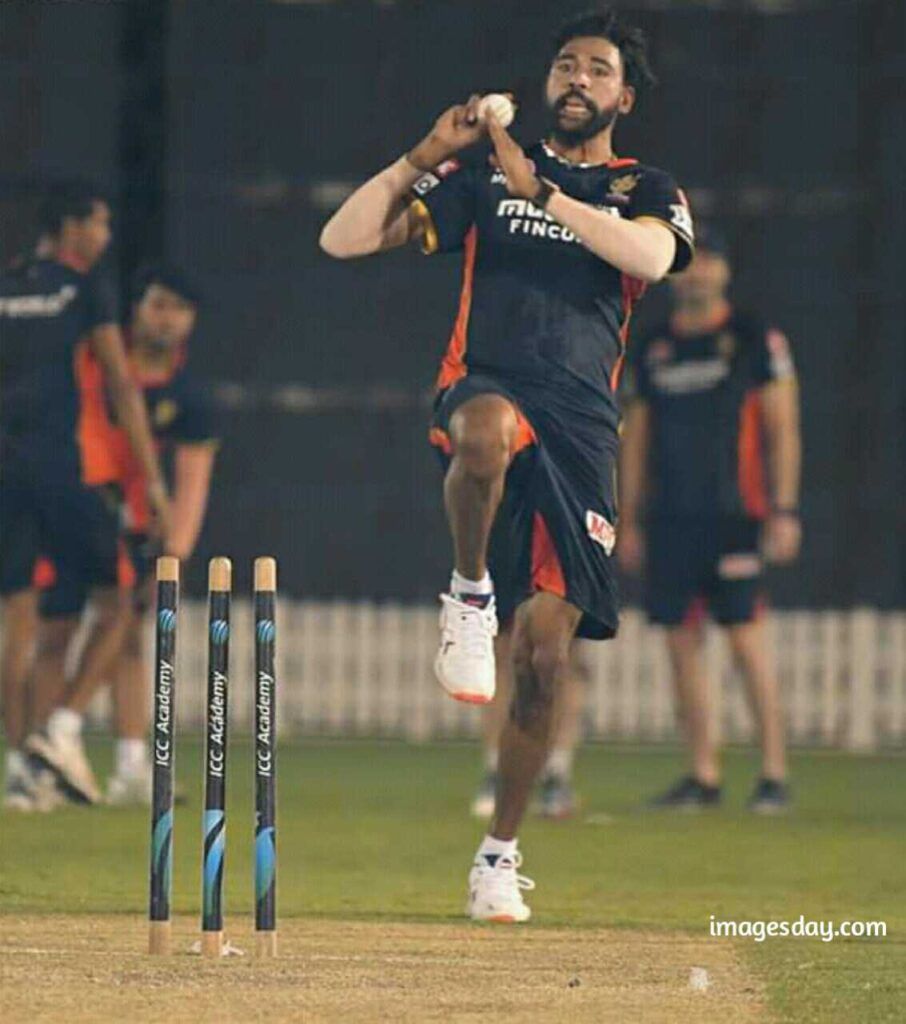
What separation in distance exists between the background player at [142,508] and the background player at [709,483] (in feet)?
5.75

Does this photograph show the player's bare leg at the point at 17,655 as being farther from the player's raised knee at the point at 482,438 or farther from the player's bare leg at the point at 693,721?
the player's raised knee at the point at 482,438

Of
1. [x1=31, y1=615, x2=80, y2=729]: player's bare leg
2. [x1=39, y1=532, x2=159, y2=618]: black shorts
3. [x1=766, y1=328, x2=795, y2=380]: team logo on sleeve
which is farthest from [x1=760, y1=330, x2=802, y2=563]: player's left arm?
[x1=31, y1=615, x2=80, y2=729]: player's bare leg

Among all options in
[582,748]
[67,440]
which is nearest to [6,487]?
[67,440]

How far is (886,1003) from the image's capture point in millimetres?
7016

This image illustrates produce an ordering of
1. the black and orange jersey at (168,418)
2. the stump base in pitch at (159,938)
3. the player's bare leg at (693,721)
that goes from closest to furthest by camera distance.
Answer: the stump base in pitch at (159,938) < the player's bare leg at (693,721) < the black and orange jersey at (168,418)

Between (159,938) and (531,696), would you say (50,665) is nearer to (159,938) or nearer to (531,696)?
(531,696)

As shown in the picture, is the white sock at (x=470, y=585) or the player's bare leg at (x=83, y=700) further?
the player's bare leg at (x=83, y=700)

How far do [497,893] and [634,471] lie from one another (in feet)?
18.1

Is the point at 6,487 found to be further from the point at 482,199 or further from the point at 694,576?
the point at 482,199

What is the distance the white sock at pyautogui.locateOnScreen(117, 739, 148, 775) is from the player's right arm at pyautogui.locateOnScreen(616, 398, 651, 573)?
2.14 m

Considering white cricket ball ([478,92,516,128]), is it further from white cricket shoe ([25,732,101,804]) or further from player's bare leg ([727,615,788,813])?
player's bare leg ([727,615,788,813])

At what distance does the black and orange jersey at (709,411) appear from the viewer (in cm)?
1373

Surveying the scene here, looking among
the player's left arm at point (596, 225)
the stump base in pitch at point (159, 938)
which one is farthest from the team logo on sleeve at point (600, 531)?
the stump base in pitch at point (159, 938)

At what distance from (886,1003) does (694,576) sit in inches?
271
